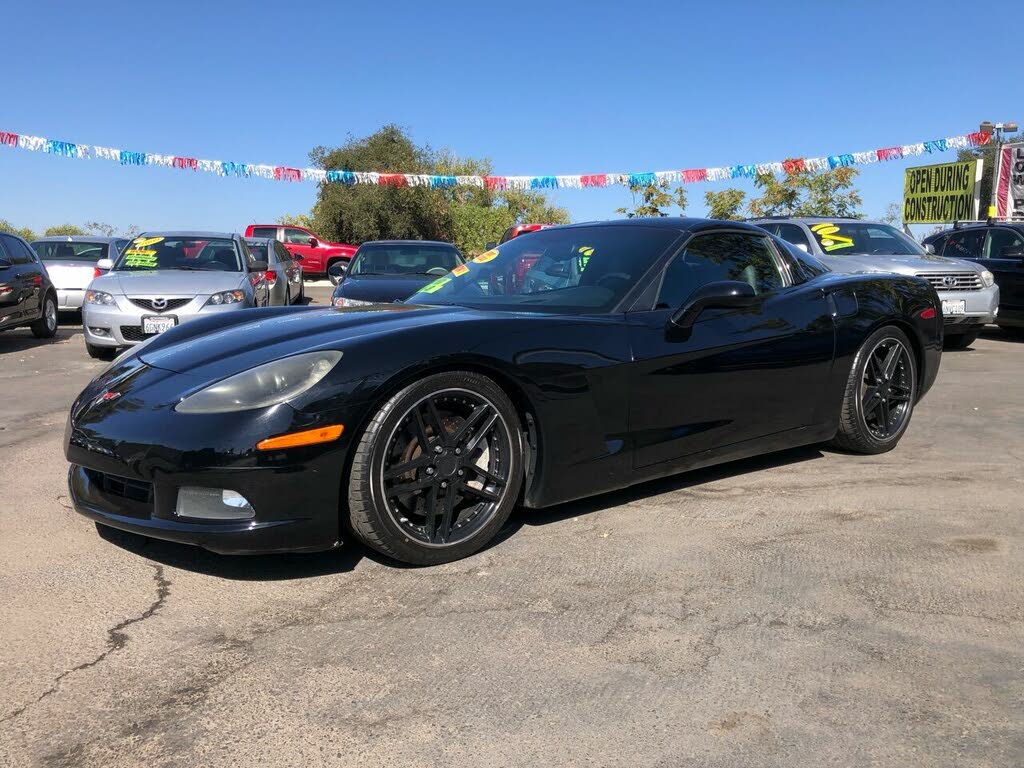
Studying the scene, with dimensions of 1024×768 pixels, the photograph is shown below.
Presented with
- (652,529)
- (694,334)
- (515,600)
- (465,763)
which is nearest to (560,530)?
(652,529)

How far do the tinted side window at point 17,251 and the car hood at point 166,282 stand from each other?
1947 mm

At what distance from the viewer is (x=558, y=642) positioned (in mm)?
2699

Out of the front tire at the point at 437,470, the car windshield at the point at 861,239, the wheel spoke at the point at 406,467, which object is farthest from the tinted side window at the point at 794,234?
the wheel spoke at the point at 406,467

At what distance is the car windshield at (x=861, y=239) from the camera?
10.6 metres

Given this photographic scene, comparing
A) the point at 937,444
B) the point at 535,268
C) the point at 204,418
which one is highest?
the point at 535,268

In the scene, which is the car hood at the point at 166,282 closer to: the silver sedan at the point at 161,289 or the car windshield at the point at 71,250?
the silver sedan at the point at 161,289

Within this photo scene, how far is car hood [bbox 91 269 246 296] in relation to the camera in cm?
934

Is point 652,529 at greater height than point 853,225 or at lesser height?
lesser

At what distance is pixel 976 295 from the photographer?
33.9 ft

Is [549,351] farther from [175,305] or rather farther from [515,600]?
[175,305]

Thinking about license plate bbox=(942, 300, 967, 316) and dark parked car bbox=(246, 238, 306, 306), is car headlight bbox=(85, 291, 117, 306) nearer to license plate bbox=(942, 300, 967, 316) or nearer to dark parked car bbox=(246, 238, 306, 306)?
dark parked car bbox=(246, 238, 306, 306)

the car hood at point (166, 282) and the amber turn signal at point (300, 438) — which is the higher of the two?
the car hood at point (166, 282)

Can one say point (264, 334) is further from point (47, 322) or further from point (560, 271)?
point (47, 322)

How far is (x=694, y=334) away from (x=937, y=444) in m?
2.39
